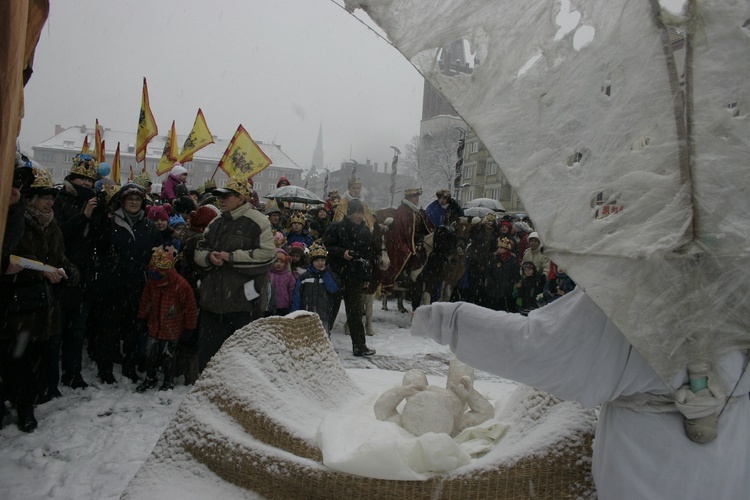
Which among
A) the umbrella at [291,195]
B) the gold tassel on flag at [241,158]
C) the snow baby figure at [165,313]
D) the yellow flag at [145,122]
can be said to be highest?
the yellow flag at [145,122]

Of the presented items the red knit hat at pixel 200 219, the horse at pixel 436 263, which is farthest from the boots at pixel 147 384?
the horse at pixel 436 263

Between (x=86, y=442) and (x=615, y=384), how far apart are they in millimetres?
3821

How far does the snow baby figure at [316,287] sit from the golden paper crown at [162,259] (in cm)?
180

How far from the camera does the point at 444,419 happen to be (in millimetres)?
2531

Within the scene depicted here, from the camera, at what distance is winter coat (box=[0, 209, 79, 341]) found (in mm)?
3910

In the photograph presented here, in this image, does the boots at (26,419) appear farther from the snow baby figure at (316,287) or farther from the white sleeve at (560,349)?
the white sleeve at (560,349)

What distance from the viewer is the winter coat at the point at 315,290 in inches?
257

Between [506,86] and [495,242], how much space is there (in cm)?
855

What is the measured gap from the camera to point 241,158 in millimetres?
9906

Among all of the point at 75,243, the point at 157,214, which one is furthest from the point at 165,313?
the point at 157,214

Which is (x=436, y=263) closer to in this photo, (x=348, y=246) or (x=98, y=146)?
(x=348, y=246)

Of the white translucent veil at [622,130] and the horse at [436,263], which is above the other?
the white translucent veil at [622,130]

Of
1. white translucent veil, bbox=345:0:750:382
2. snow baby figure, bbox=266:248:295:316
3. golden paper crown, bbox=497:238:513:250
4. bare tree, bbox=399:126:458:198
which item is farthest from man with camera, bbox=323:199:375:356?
bare tree, bbox=399:126:458:198

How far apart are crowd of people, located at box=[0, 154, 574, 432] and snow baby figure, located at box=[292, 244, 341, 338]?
12 millimetres
